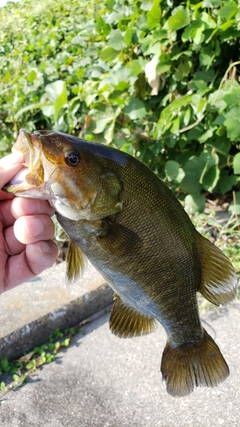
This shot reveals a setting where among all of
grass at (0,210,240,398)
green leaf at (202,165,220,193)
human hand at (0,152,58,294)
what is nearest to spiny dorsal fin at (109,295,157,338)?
human hand at (0,152,58,294)

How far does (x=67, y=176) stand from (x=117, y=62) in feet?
9.34

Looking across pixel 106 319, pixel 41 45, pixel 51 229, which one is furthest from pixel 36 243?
pixel 41 45

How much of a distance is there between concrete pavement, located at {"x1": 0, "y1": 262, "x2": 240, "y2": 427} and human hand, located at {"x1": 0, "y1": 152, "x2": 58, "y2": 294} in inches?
39.0

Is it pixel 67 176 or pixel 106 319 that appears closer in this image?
pixel 67 176

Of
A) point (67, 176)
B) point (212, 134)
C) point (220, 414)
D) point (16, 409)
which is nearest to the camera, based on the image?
point (67, 176)

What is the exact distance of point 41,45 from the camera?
6254 mm

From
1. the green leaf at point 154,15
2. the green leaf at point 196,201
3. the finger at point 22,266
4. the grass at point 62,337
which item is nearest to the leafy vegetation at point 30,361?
the grass at point 62,337

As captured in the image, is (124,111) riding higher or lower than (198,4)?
lower

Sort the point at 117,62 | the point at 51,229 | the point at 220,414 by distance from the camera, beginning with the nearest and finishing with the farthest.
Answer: the point at 51,229 → the point at 220,414 → the point at 117,62

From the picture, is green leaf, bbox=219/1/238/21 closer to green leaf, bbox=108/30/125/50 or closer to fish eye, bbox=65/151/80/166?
green leaf, bbox=108/30/125/50

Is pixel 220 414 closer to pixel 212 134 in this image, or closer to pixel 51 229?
pixel 51 229

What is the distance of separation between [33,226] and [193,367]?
727mm

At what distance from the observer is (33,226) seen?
5.49 feet

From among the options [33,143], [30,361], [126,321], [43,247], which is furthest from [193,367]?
[30,361]
